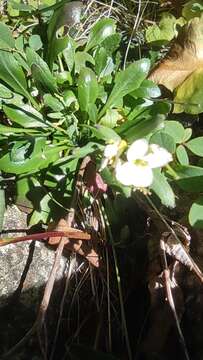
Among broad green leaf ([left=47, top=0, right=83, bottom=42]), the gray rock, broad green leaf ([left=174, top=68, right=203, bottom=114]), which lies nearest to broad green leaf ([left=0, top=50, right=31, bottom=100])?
broad green leaf ([left=47, top=0, right=83, bottom=42])

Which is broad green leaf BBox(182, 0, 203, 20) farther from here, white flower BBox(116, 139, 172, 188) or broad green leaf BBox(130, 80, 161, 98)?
white flower BBox(116, 139, 172, 188)

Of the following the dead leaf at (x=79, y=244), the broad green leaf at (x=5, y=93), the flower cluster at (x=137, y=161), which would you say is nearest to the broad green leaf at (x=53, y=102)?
the broad green leaf at (x=5, y=93)

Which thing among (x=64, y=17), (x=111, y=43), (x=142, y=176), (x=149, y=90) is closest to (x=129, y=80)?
(x=149, y=90)

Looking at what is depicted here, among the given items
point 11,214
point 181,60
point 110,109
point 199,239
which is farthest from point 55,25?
point 199,239

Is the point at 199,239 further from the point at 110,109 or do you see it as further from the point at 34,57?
the point at 34,57

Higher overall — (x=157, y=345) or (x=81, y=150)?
(x=81, y=150)

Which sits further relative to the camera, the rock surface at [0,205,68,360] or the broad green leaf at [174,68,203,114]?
the broad green leaf at [174,68,203,114]
